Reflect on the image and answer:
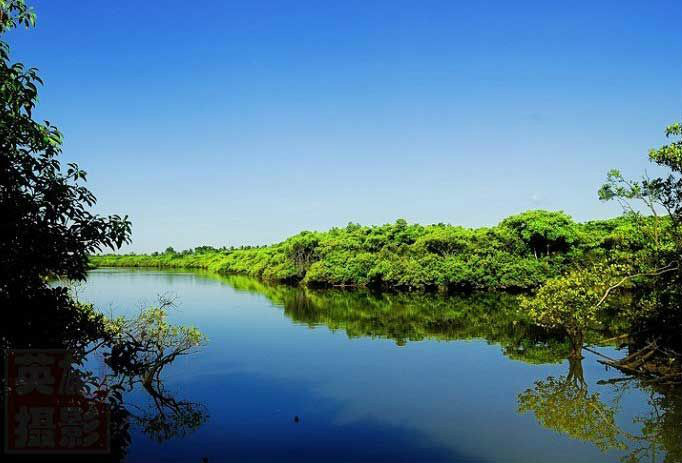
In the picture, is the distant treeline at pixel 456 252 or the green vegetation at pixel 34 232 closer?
the green vegetation at pixel 34 232

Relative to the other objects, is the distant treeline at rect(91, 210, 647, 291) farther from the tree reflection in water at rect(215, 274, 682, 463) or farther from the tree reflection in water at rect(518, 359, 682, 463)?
the tree reflection in water at rect(518, 359, 682, 463)

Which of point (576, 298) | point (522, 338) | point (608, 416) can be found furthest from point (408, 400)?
point (522, 338)

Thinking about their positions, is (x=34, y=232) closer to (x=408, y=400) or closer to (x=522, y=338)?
(x=408, y=400)

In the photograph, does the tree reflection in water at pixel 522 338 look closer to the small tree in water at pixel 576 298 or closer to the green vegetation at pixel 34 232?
the small tree in water at pixel 576 298

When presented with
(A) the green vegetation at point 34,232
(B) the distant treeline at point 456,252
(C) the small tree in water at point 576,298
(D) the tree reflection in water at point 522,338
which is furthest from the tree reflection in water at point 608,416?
(B) the distant treeline at point 456,252

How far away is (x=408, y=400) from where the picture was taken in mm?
16688

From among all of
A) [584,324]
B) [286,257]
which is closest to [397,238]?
[286,257]

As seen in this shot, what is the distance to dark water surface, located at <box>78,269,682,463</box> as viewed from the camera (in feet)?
40.9

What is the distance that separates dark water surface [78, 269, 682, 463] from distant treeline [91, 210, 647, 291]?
19321 mm

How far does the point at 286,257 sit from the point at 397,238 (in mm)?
17494

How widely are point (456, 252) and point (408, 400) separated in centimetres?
4154

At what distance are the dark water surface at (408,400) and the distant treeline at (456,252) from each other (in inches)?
761

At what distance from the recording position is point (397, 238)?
66.6 meters

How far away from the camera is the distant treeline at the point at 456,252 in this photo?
161 feet
